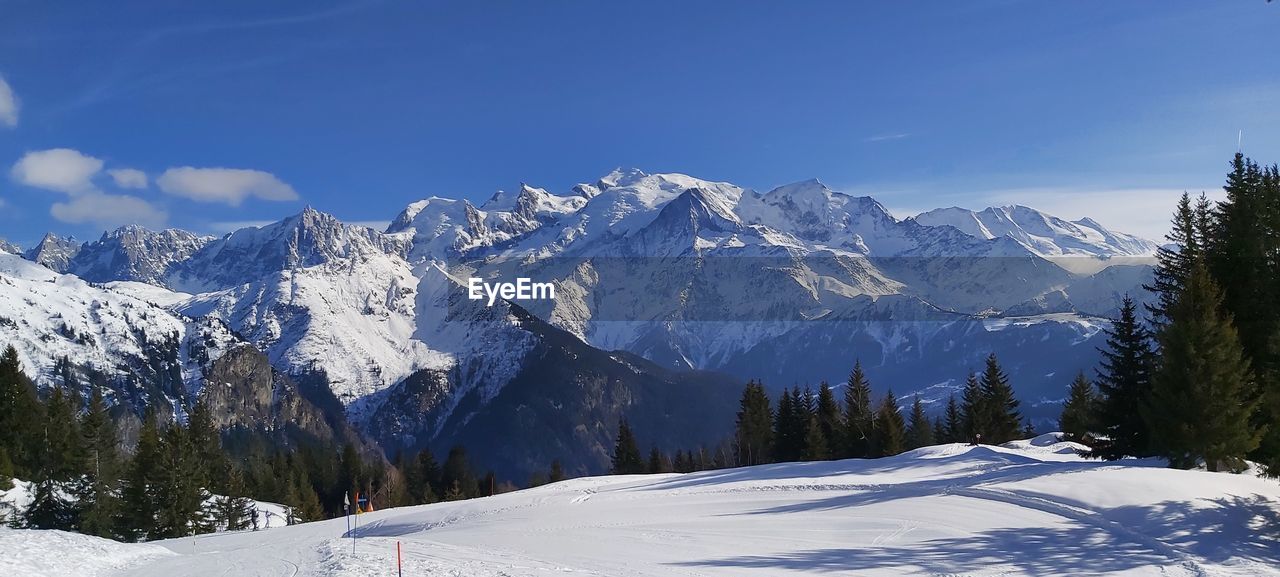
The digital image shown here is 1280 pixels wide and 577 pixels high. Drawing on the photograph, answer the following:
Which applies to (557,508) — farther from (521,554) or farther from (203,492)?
(203,492)

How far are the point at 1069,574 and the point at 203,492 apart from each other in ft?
204

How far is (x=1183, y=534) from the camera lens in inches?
1075

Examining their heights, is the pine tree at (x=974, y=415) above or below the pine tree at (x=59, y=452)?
below

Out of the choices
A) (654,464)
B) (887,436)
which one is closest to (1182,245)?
(887,436)

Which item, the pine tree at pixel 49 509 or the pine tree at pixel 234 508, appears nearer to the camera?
the pine tree at pixel 49 509

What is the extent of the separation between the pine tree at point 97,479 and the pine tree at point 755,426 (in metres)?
54.8

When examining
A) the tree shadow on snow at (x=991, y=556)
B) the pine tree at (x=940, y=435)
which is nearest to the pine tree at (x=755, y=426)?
the pine tree at (x=940, y=435)

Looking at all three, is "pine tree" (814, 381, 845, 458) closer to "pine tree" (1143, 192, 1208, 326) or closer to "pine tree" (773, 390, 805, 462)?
"pine tree" (773, 390, 805, 462)

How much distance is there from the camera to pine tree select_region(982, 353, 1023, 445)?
80.6 metres

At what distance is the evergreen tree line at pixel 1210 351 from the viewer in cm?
3594

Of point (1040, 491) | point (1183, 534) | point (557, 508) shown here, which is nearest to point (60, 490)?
point (557, 508)

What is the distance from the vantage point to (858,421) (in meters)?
79.1

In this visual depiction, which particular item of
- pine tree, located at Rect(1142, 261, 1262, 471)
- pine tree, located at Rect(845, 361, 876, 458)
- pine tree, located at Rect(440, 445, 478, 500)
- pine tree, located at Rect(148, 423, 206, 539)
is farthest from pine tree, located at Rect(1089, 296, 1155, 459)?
pine tree, located at Rect(440, 445, 478, 500)

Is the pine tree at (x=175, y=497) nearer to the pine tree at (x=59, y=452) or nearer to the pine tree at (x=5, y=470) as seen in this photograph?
the pine tree at (x=59, y=452)
